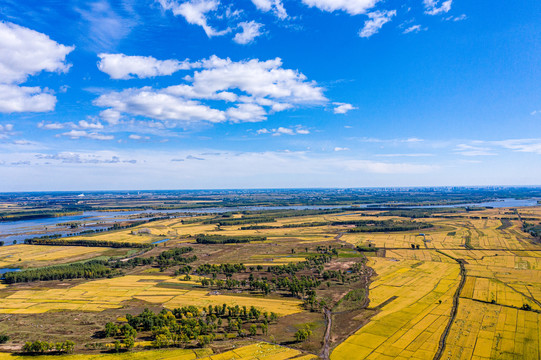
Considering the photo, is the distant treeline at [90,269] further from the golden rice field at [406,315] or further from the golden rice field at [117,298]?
the golden rice field at [406,315]

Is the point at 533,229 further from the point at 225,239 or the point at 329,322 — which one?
the point at 329,322

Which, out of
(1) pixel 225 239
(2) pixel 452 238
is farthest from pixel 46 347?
(2) pixel 452 238

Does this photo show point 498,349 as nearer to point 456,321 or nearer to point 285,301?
point 456,321

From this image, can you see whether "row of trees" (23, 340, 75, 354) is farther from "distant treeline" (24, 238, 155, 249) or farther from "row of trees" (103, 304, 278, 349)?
"distant treeline" (24, 238, 155, 249)

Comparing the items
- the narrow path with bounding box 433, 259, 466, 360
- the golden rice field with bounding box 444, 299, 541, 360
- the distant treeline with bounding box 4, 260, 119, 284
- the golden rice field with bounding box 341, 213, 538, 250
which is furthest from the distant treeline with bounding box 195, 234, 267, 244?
the golden rice field with bounding box 444, 299, 541, 360

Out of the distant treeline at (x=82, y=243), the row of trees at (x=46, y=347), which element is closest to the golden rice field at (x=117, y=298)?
the row of trees at (x=46, y=347)

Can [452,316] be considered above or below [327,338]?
above

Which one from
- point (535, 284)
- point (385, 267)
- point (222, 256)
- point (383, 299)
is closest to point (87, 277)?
point (222, 256)

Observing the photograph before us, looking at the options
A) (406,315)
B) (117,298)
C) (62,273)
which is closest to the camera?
(406,315)
